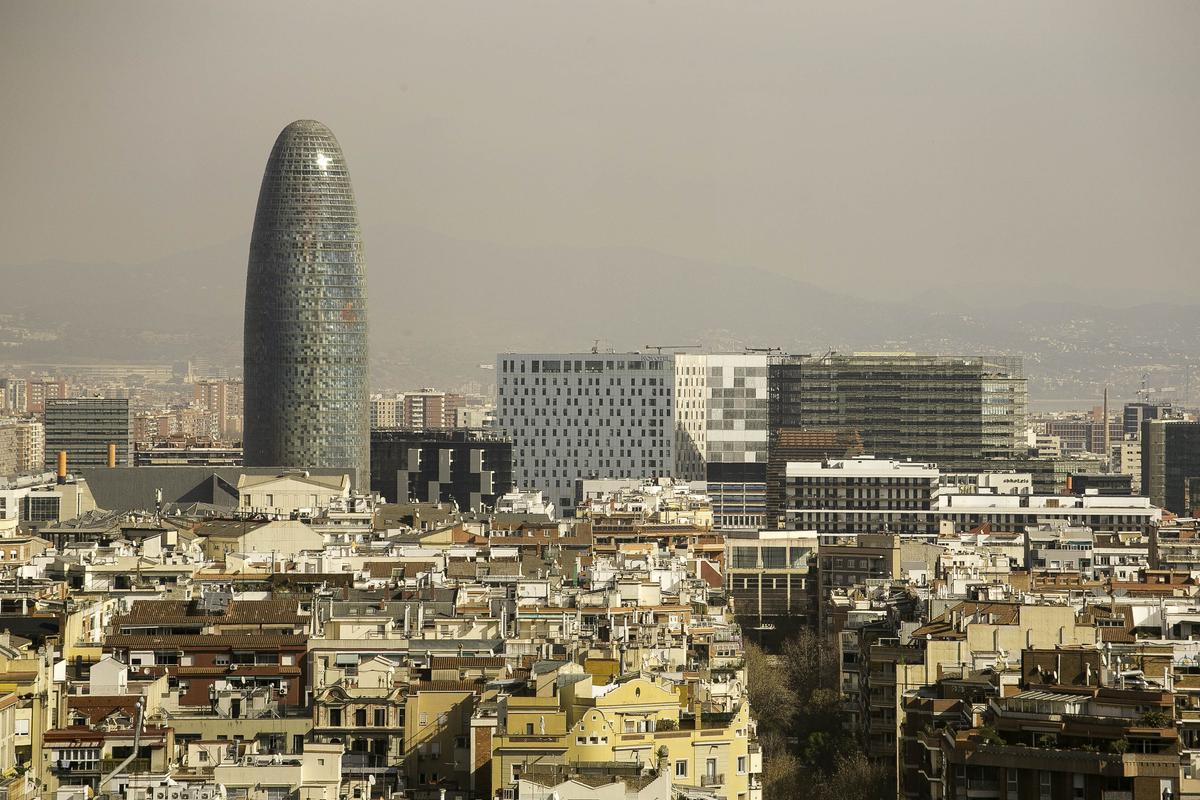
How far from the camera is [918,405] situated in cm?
18812

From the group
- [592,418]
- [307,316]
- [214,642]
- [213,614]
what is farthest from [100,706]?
[592,418]

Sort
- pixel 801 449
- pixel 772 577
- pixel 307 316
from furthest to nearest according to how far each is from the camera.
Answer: pixel 307 316, pixel 801 449, pixel 772 577

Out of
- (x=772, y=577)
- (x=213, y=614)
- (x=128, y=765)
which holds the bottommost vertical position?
(x=772, y=577)

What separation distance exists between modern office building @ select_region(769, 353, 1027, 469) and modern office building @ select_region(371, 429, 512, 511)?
19937mm

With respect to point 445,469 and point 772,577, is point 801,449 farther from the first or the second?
point 772,577

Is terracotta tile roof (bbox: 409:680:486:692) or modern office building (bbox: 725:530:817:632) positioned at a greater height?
terracotta tile roof (bbox: 409:680:486:692)

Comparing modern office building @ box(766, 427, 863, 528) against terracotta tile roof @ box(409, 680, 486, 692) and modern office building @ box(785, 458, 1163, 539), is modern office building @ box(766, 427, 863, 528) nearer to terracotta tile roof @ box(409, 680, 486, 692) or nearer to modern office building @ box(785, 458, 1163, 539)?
modern office building @ box(785, 458, 1163, 539)

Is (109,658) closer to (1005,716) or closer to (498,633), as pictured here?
(498,633)

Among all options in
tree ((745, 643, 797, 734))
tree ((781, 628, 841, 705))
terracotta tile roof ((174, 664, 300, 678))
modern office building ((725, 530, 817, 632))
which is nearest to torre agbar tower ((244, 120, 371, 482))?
modern office building ((725, 530, 817, 632))

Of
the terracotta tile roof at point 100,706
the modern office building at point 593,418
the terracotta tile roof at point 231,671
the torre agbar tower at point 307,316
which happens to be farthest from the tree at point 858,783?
the modern office building at point 593,418

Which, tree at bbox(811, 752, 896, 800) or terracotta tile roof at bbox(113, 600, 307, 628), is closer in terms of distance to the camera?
tree at bbox(811, 752, 896, 800)

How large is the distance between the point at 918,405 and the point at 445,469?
3034 centimetres

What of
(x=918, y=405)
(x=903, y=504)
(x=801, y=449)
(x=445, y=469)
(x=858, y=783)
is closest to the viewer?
(x=858, y=783)

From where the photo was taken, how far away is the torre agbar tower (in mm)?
187500
